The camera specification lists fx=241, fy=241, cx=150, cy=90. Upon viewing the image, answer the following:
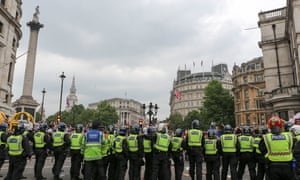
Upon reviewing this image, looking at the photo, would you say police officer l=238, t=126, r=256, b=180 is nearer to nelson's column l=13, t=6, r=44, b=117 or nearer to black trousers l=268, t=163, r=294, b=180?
black trousers l=268, t=163, r=294, b=180

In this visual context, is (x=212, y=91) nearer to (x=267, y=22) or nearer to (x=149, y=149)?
(x=267, y=22)

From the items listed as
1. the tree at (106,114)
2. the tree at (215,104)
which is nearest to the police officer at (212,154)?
the tree at (215,104)

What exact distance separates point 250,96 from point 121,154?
53753 millimetres

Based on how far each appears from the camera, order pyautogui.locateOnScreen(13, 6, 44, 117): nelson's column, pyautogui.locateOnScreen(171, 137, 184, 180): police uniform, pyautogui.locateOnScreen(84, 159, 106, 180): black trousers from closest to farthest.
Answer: pyautogui.locateOnScreen(84, 159, 106, 180): black trousers
pyautogui.locateOnScreen(171, 137, 184, 180): police uniform
pyautogui.locateOnScreen(13, 6, 44, 117): nelson's column

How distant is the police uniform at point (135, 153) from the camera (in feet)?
27.3

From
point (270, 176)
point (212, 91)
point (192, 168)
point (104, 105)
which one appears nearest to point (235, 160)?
point (192, 168)

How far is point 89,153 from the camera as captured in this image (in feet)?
24.9

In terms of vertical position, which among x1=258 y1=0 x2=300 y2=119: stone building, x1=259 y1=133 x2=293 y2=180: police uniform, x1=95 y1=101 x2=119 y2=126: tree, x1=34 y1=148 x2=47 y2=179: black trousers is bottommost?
x1=34 y1=148 x2=47 y2=179: black trousers

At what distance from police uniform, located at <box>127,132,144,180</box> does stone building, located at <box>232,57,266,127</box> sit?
5015cm

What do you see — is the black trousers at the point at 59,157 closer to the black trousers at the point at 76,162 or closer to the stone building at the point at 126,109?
the black trousers at the point at 76,162

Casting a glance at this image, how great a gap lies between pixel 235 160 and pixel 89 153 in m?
5.05

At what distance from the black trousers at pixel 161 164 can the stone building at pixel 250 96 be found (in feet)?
163

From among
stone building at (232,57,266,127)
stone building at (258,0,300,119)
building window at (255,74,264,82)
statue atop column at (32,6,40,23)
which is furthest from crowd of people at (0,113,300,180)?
building window at (255,74,264,82)

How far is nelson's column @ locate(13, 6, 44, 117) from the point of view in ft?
102
